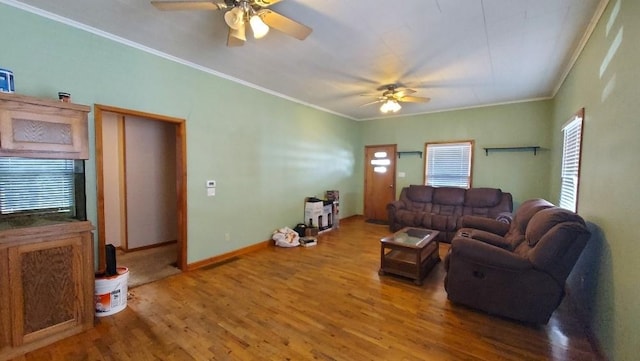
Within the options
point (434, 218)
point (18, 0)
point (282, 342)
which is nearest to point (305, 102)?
point (434, 218)

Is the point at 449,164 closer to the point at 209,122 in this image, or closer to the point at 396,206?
the point at 396,206

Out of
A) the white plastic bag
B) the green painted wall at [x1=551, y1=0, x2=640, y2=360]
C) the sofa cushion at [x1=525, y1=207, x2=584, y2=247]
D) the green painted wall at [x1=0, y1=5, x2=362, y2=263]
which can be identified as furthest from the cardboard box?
the green painted wall at [x1=551, y1=0, x2=640, y2=360]

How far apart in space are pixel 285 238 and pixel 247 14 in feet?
11.2

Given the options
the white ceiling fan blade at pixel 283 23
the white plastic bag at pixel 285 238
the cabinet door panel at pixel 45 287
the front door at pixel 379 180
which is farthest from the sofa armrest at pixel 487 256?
the front door at pixel 379 180

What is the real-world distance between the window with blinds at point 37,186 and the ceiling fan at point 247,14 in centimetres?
166

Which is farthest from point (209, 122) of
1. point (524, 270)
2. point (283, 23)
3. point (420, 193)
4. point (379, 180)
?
point (379, 180)

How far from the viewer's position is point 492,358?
1888mm

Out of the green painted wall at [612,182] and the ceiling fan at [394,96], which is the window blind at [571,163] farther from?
the ceiling fan at [394,96]

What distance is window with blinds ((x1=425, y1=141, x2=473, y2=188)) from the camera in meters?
5.64

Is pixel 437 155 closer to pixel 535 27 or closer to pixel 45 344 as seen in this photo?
pixel 535 27

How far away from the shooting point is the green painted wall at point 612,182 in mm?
1592

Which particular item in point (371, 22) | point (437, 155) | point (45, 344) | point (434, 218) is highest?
point (371, 22)

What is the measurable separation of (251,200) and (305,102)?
7.54 ft

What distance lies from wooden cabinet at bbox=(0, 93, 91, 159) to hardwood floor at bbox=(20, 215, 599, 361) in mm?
1494
